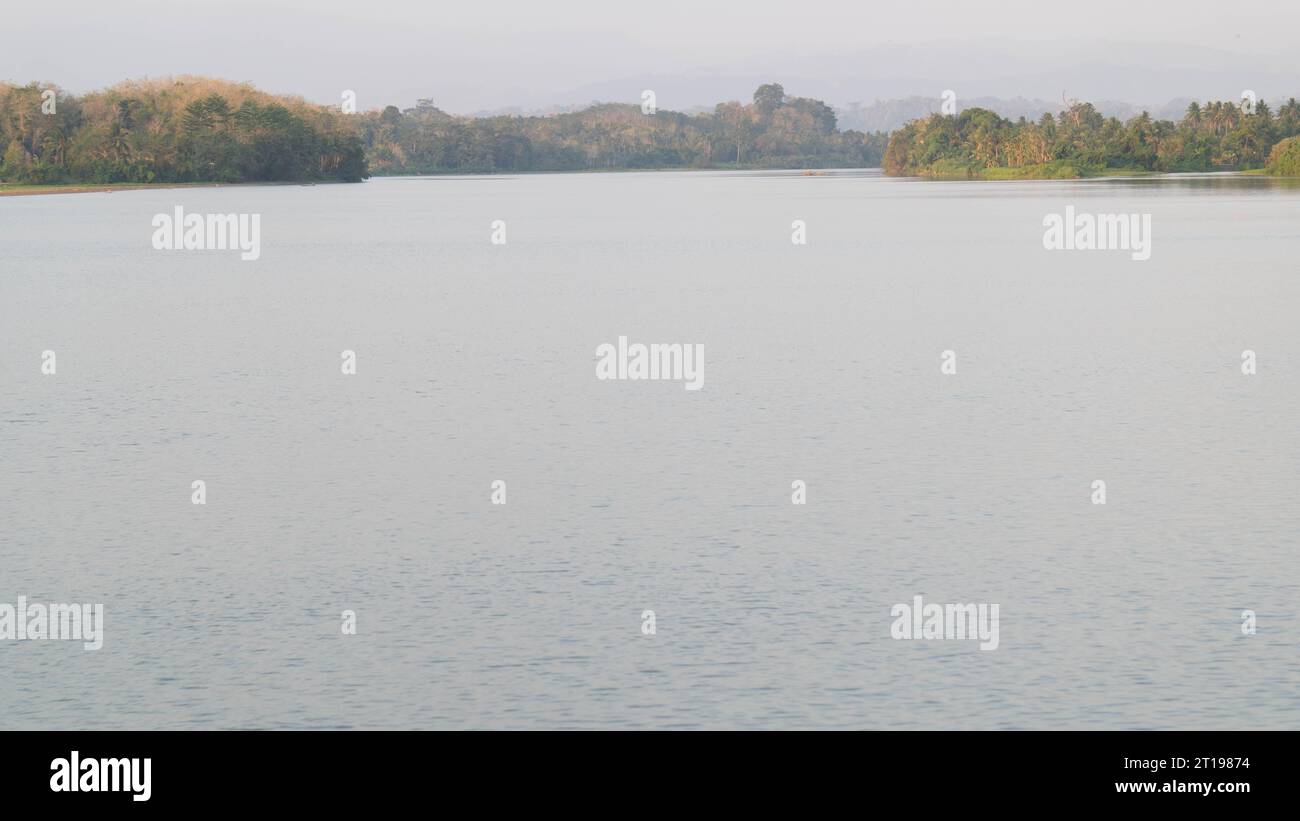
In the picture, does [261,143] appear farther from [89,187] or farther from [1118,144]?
[1118,144]

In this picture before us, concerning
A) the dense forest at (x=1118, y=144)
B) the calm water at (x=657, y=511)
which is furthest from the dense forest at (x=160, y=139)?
the calm water at (x=657, y=511)

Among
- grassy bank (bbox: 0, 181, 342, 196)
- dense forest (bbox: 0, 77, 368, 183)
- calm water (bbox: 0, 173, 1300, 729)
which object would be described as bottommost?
calm water (bbox: 0, 173, 1300, 729)

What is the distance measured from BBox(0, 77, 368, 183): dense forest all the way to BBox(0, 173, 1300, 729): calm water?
108 metres

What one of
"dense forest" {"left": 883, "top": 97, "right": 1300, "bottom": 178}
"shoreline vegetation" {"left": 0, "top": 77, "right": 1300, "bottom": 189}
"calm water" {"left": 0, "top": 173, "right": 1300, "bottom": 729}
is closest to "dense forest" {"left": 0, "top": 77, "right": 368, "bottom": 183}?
"shoreline vegetation" {"left": 0, "top": 77, "right": 1300, "bottom": 189}

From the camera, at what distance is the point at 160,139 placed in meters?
142

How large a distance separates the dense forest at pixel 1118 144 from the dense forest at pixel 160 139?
59.8m

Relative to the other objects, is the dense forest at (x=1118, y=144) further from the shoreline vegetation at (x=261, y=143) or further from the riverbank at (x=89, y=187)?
the riverbank at (x=89, y=187)

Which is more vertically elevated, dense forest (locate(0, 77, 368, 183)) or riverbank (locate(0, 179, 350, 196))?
dense forest (locate(0, 77, 368, 183))

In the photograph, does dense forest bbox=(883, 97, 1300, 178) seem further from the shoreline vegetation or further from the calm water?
the calm water

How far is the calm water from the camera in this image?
9.51 meters

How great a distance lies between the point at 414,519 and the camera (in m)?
13.6
